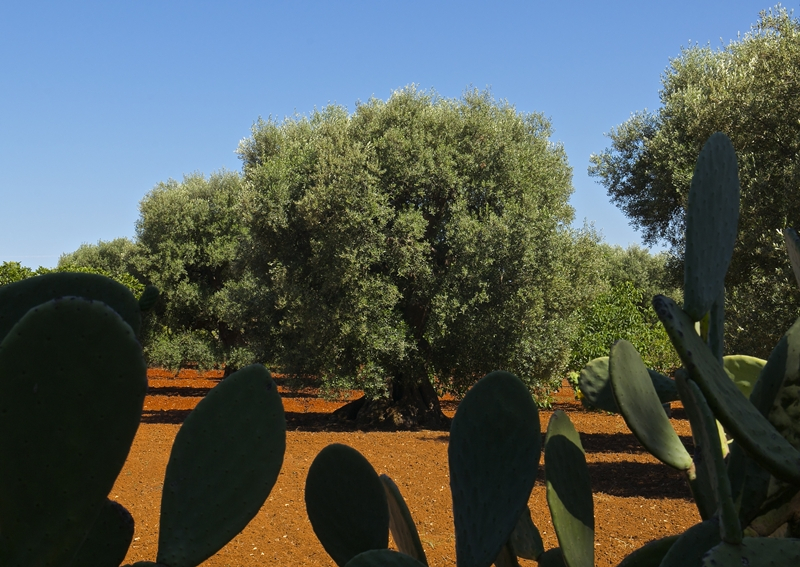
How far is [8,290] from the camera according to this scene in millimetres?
1162

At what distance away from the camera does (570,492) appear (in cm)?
140

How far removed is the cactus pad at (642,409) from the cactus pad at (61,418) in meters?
0.89

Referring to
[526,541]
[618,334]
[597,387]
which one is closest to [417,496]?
[597,387]

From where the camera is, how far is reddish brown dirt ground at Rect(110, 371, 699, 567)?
19.6 feet

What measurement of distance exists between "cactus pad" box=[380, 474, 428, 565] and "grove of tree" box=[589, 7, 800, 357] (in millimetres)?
8062

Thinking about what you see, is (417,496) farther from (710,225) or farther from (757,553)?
(757,553)

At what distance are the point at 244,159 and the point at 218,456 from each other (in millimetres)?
20077

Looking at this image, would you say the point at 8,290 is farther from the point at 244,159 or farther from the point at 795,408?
the point at 244,159

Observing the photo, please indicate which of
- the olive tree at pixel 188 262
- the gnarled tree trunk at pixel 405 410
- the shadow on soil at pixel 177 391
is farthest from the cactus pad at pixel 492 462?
the shadow on soil at pixel 177 391

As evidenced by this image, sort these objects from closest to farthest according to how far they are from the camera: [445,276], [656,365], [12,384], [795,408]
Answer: [12,384] < [795,408] < [445,276] < [656,365]

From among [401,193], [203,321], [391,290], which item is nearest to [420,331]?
[391,290]

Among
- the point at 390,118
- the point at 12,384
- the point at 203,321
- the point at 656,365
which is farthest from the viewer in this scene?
the point at 203,321

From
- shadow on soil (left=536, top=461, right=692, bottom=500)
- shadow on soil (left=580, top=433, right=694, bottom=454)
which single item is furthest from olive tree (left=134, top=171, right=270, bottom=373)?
shadow on soil (left=536, top=461, right=692, bottom=500)

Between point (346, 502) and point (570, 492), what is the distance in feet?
1.47
